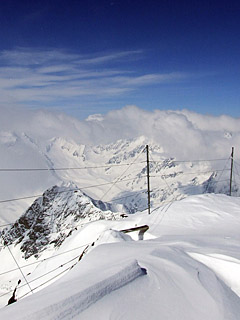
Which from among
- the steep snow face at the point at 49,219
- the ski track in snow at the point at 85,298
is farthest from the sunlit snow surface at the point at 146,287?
the steep snow face at the point at 49,219

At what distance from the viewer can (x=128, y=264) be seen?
18.1ft

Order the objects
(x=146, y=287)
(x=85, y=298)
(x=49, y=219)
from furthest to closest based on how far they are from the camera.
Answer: (x=49, y=219), (x=146, y=287), (x=85, y=298)

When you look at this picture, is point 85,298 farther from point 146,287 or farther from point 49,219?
point 49,219

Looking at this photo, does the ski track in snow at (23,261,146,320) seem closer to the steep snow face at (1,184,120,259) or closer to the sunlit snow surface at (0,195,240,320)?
the sunlit snow surface at (0,195,240,320)

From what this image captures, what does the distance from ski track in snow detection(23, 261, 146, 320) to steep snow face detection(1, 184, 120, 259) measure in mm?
83973

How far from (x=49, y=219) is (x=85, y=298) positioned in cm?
11279

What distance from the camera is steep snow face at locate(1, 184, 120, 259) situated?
3770 inches

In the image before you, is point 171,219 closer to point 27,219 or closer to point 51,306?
point 51,306

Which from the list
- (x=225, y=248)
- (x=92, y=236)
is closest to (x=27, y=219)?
(x=92, y=236)

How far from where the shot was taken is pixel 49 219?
111375 mm

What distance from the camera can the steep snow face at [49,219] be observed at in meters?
95.8

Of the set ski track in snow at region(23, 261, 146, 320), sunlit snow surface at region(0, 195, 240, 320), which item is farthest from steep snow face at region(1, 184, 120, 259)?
ski track in snow at region(23, 261, 146, 320)

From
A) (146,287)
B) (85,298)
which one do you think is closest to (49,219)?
(146,287)

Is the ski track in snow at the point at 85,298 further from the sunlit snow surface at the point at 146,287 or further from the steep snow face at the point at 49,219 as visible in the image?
the steep snow face at the point at 49,219
